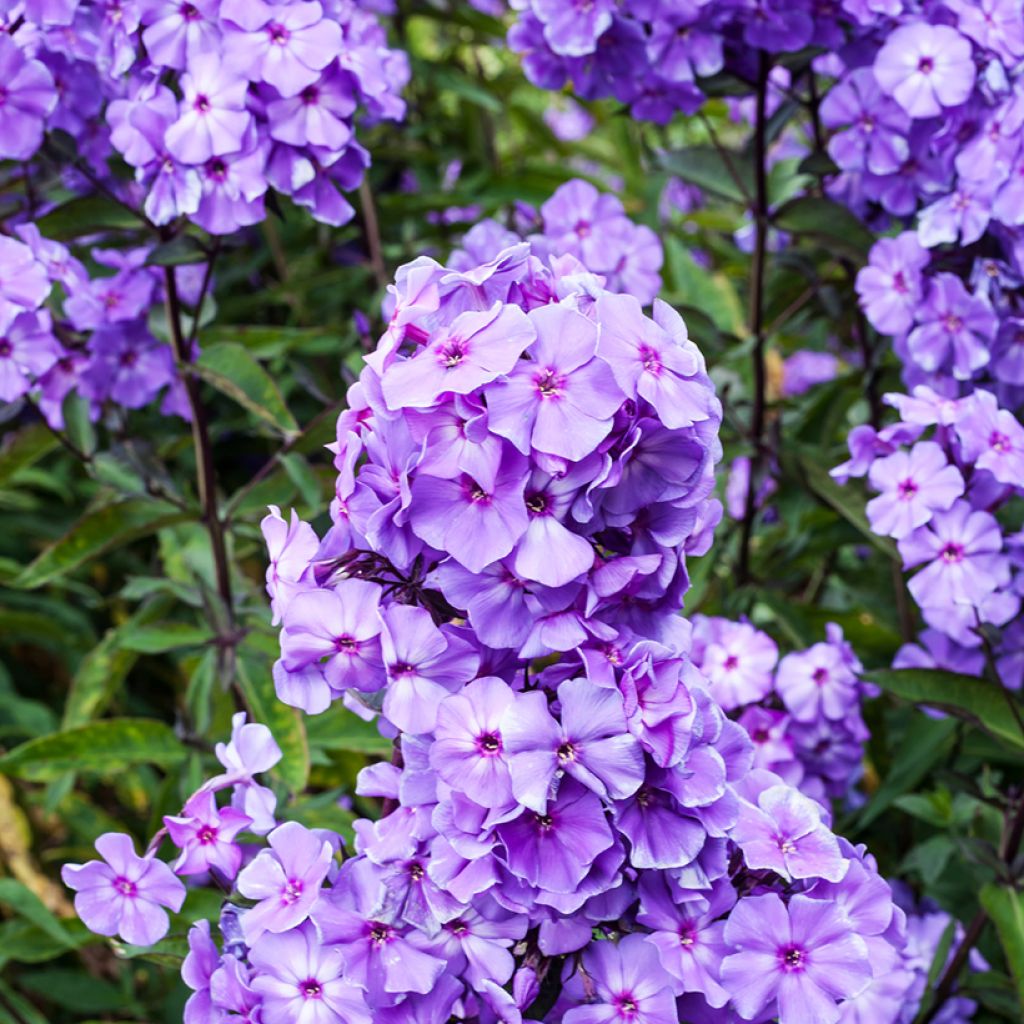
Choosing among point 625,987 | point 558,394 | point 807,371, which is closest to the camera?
point 558,394

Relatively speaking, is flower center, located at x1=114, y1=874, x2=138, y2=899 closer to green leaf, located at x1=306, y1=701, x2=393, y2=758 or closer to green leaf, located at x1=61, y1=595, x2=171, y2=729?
green leaf, located at x1=306, y1=701, x2=393, y2=758

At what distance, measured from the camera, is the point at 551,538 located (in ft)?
3.36

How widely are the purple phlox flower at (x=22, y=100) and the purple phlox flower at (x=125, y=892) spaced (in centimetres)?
98

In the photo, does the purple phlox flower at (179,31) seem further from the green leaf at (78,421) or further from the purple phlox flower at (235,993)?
the purple phlox flower at (235,993)

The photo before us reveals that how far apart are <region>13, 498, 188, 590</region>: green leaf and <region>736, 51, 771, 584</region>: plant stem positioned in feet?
2.84

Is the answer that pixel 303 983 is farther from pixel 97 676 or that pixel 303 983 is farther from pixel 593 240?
pixel 593 240

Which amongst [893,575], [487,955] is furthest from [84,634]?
[487,955]

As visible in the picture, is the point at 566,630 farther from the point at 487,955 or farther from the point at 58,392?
the point at 58,392

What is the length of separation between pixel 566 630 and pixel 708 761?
0.15 m

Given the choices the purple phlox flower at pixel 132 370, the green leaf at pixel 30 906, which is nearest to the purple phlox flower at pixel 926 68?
the purple phlox flower at pixel 132 370

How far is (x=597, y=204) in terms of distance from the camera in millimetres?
2168

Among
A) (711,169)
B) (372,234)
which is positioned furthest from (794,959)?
(372,234)

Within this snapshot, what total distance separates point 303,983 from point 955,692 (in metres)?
0.98

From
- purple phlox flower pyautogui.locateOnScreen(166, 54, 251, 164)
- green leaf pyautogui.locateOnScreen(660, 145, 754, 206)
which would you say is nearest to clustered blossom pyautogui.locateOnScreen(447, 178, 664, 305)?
green leaf pyautogui.locateOnScreen(660, 145, 754, 206)
